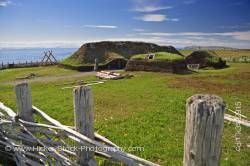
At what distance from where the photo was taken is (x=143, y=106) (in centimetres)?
1198

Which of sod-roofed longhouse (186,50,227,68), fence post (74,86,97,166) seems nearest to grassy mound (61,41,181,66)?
sod-roofed longhouse (186,50,227,68)

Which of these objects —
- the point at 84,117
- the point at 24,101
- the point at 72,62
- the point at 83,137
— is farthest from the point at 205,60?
the point at 83,137

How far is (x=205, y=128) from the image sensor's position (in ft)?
7.65

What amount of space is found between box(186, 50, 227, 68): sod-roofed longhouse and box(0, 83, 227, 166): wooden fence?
33001mm

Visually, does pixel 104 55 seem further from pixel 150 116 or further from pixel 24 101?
pixel 24 101

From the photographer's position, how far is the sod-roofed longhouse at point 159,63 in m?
27.3

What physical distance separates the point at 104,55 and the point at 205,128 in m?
33.0

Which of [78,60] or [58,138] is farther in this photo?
[78,60]

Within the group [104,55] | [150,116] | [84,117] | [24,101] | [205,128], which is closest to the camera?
[205,128]

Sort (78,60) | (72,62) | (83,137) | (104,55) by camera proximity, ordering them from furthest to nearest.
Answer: (104,55)
(72,62)
(78,60)
(83,137)

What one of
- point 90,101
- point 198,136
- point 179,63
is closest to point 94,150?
point 90,101

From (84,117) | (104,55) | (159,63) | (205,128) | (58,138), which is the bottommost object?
(58,138)

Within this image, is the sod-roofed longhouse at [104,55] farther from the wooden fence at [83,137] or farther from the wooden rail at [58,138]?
the wooden fence at [83,137]

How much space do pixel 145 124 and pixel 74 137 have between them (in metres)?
5.13
